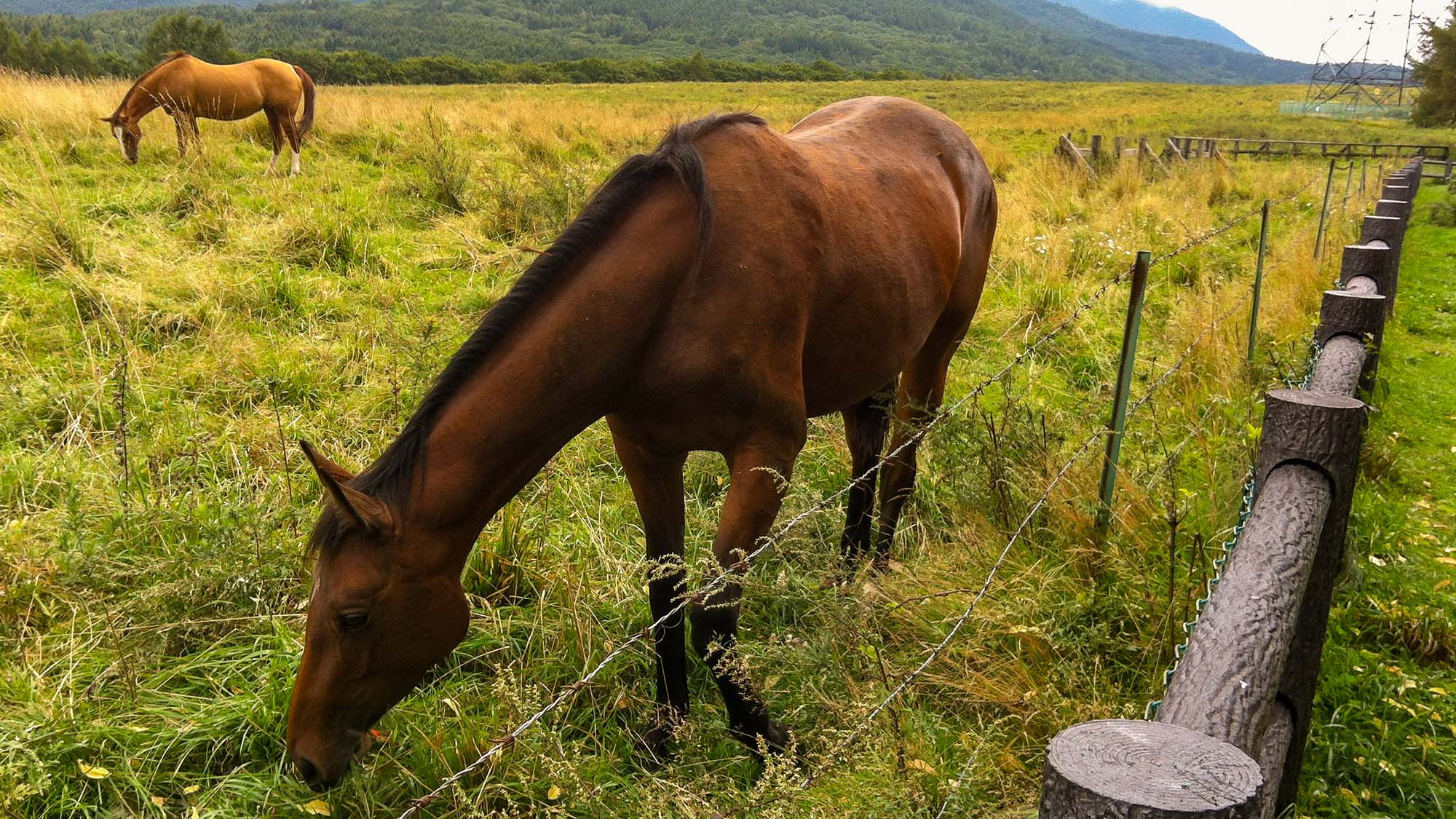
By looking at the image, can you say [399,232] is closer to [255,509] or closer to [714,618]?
[255,509]

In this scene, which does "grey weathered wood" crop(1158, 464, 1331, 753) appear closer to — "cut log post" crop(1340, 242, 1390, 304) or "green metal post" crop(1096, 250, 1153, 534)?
"green metal post" crop(1096, 250, 1153, 534)

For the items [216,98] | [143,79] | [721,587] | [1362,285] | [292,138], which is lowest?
[721,587]

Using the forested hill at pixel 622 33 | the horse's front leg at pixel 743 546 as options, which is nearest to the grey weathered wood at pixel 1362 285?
the horse's front leg at pixel 743 546

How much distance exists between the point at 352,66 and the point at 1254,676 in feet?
161

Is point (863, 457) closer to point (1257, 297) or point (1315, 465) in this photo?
point (1315, 465)

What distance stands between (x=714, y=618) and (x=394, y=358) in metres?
3.03

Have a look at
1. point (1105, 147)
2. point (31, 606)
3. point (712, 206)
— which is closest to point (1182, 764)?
point (712, 206)

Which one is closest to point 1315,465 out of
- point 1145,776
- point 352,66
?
point 1145,776

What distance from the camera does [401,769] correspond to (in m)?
2.40

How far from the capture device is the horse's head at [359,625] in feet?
6.76

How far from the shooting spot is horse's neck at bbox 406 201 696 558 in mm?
2156

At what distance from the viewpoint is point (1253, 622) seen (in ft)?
4.31

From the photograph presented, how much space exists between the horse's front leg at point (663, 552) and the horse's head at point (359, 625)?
721 mm

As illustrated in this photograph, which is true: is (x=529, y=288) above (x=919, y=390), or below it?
above
